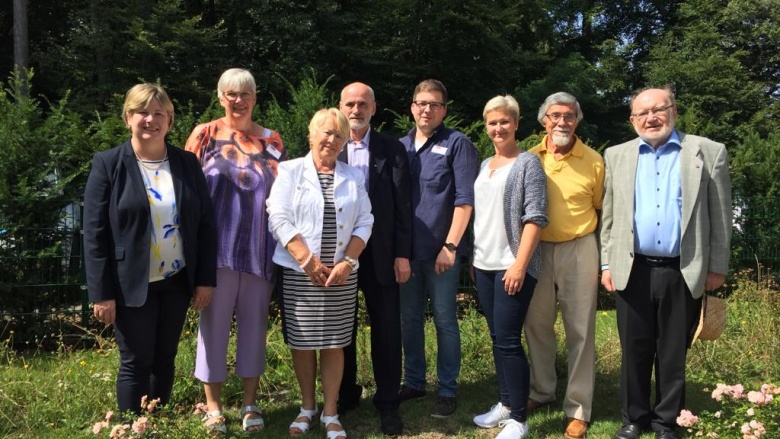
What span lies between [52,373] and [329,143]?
291 cm

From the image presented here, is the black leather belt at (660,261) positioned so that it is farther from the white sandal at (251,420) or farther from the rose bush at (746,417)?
the white sandal at (251,420)

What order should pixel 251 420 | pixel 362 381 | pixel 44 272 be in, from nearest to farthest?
pixel 251 420, pixel 362 381, pixel 44 272

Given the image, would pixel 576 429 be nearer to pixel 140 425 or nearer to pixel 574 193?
pixel 574 193

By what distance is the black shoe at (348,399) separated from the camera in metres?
4.28

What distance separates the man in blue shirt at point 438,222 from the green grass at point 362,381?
42 centimetres

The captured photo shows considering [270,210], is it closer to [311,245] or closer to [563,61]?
[311,245]

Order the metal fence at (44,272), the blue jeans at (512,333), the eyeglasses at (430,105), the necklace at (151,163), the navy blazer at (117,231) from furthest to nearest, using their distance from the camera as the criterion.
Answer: the metal fence at (44,272), the eyeglasses at (430,105), the blue jeans at (512,333), the necklace at (151,163), the navy blazer at (117,231)

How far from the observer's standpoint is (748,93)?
2175 centimetres

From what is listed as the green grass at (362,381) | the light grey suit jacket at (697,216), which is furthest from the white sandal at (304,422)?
the light grey suit jacket at (697,216)

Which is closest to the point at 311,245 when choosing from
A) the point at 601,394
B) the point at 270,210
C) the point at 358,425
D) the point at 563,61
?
the point at 270,210

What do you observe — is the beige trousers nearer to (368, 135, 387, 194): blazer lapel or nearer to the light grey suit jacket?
the light grey suit jacket

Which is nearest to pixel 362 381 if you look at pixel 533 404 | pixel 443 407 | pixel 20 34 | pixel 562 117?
pixel 443 407

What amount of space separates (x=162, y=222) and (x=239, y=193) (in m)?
0.54

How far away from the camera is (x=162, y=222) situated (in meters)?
3.31
